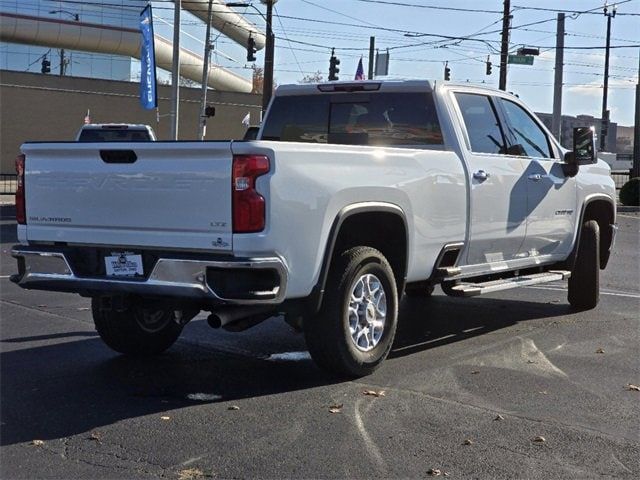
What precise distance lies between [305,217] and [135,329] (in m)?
2.02

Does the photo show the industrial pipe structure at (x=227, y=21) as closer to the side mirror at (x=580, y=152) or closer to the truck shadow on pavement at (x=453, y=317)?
the truck shadow on pavement at (x=453, y=317)

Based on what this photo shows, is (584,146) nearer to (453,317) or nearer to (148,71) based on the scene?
(453,317)

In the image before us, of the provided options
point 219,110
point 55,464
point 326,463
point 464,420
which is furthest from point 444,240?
point 219,110

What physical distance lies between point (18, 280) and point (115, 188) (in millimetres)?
1079

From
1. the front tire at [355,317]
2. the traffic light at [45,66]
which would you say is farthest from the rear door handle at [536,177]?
the traffic light at [45,66]

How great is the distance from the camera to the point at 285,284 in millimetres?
5418

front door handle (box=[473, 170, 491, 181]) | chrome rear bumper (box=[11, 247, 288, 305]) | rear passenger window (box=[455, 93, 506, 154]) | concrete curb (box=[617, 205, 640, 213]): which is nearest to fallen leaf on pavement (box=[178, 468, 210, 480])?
chrome rear bumper (box=[11, 247, 288, 305])

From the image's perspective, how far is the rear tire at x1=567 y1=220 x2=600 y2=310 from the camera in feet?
29.9

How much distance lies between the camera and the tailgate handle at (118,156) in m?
5.62

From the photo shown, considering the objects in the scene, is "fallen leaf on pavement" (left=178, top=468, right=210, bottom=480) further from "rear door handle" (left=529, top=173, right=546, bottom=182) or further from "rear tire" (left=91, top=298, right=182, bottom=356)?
"rear door handle" (left=529, top=173, right=546, bottom=182)

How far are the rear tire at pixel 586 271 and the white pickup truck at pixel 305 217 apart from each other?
1.07 metres

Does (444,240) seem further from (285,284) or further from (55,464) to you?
(55,464)

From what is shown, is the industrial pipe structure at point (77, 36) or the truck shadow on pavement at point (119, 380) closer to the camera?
the truck shadow on pavement at point (119, 380)

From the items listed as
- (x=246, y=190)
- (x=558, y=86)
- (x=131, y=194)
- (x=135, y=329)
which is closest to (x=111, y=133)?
(x=135, y=329)
